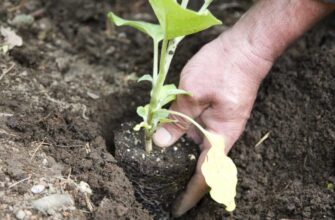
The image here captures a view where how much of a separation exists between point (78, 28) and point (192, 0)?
18.7 inches

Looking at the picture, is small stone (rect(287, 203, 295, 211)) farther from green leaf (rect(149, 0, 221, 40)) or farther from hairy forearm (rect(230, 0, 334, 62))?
green leaf (rect(149, 0, 221, 40))

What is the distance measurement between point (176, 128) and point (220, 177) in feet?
0.95

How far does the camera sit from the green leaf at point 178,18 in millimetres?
1157

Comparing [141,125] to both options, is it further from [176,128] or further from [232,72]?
[232,72]

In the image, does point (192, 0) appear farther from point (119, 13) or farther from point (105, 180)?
point (105, 180)

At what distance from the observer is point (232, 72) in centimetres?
157

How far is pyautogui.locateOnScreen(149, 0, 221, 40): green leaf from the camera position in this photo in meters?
1.16

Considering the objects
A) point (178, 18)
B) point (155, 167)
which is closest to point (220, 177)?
point (155, 167)

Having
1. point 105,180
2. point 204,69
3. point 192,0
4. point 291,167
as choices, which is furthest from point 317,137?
point 192,0

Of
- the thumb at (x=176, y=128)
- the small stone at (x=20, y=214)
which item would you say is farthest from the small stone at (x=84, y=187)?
the thumb at (x=176, y=128)

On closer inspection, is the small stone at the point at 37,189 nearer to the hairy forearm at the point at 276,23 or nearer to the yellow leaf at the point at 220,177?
the yellow leaf at the point at 220,177

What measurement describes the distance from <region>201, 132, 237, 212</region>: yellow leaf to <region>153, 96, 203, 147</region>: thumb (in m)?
0.22

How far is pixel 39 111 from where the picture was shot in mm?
1512

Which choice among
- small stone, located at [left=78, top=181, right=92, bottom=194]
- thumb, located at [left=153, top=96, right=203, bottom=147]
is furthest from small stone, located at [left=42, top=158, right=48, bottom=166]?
thumb, located at [left=153, top=96, right=203, bottom=147]
